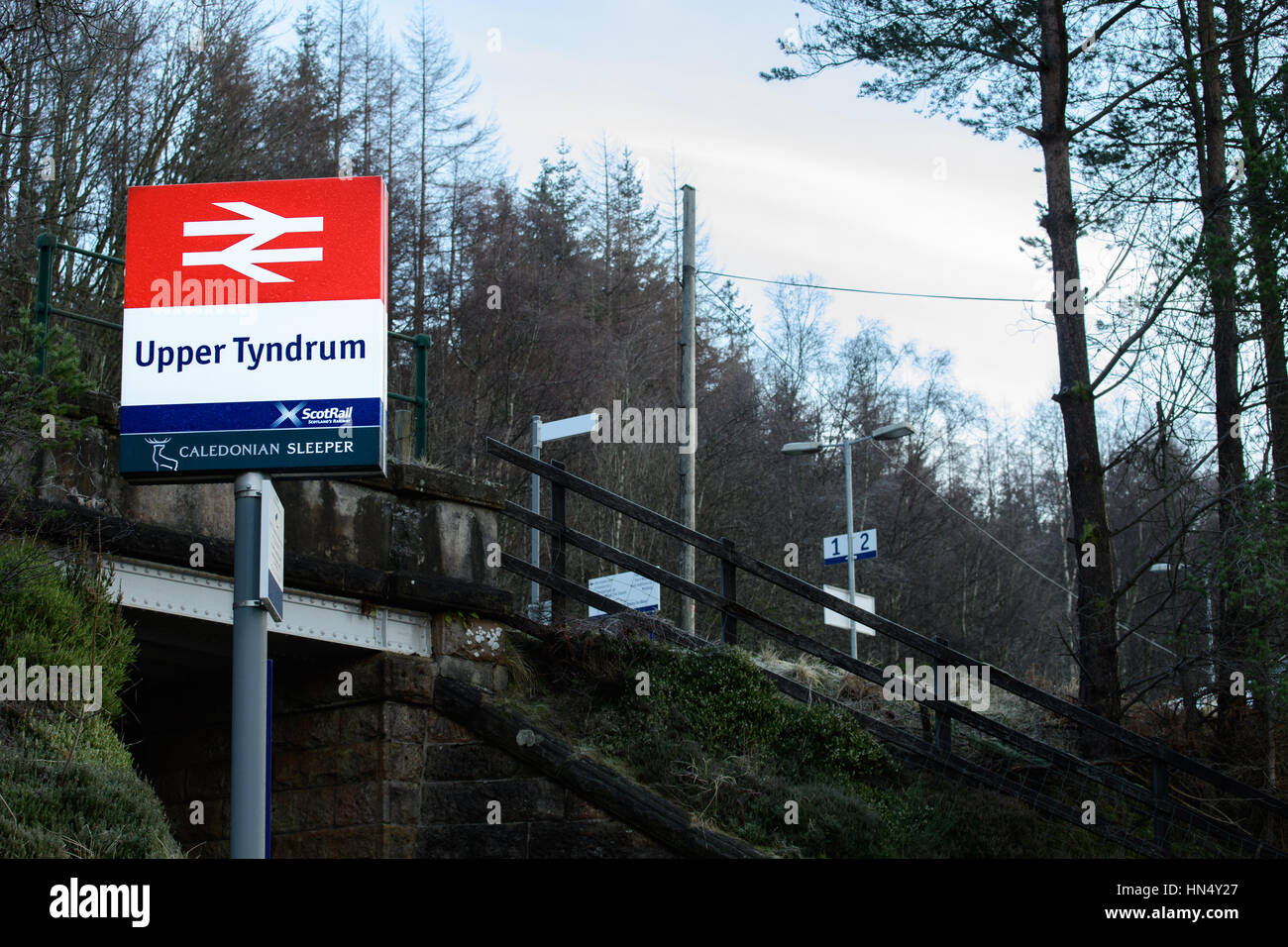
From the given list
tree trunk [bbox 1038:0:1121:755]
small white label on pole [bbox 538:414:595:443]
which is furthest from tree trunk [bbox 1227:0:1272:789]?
small white label on pole [bbox 538:414:595:443]

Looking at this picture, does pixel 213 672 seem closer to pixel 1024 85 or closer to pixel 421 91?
pixel 1024 85

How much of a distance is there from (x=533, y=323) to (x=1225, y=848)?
66.1 ft

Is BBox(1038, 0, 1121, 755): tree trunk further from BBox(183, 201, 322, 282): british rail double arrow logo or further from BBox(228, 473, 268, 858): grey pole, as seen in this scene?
BBox(183, 201, 322, 282): british rail double arrow logo

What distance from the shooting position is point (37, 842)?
5750mm

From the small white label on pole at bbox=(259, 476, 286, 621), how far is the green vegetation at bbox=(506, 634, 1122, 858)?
473 cm

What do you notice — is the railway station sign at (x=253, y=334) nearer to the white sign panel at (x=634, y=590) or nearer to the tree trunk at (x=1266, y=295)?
the white sign panel at (x=634, y=590)

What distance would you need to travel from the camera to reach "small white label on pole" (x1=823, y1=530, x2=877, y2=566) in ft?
62.7

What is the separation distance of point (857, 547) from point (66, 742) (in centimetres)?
Answer: 1389

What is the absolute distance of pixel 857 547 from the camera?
19516mm

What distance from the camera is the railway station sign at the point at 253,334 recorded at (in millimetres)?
5254

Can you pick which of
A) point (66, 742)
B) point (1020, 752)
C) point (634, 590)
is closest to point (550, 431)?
point (634, 590)

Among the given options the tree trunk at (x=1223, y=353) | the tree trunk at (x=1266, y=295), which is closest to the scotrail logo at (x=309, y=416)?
the tree trunk at (x=1223, y=353)

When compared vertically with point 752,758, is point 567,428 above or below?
above

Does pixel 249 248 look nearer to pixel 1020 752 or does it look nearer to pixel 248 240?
pixel 248 240
